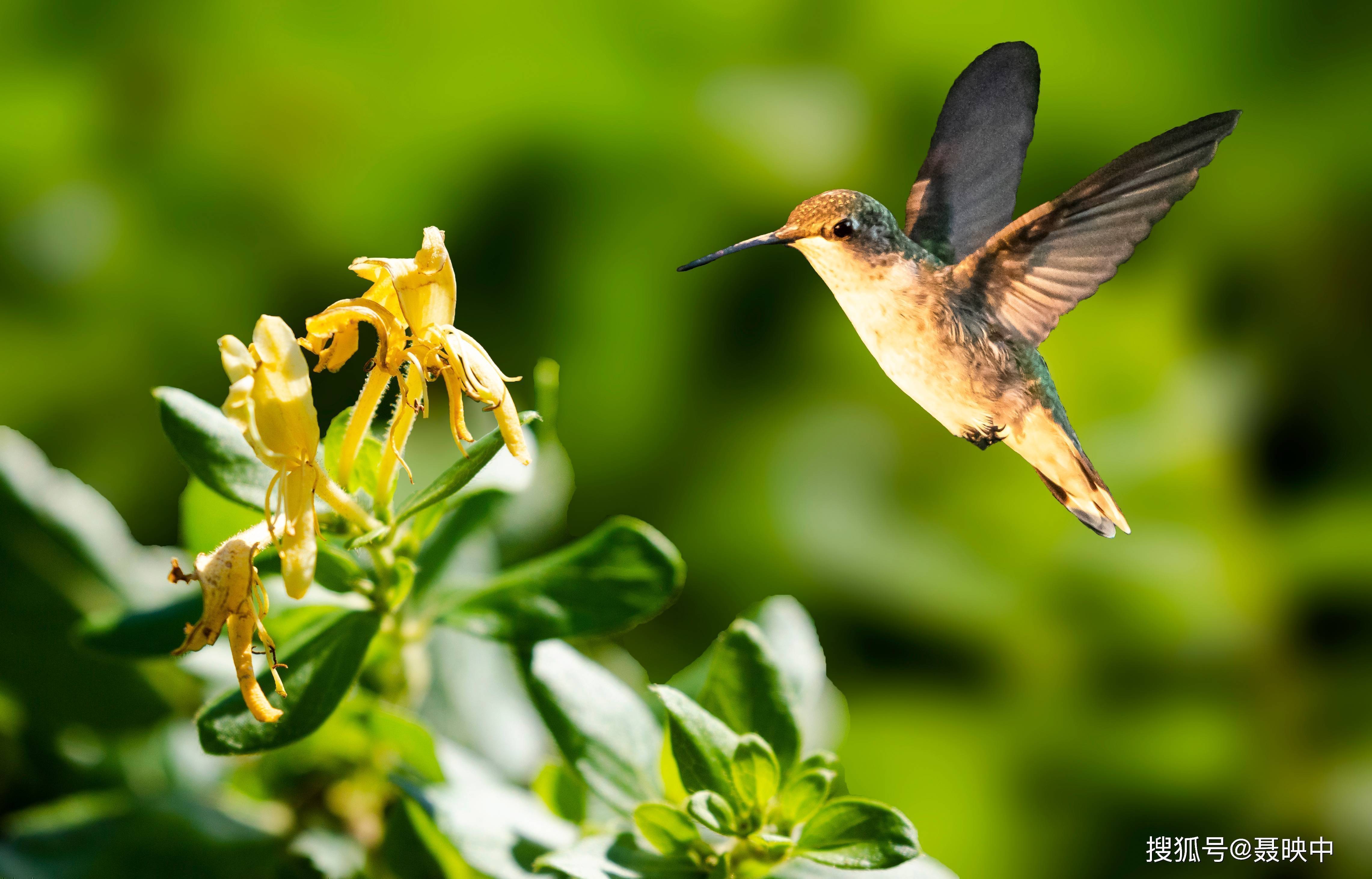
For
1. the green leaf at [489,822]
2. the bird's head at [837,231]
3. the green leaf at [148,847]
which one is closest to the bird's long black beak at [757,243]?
the bird's head at [837,231]

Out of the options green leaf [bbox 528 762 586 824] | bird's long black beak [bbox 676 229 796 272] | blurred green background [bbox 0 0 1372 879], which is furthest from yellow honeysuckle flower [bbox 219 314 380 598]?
blurred green background [bbox 0 0 1372 879]

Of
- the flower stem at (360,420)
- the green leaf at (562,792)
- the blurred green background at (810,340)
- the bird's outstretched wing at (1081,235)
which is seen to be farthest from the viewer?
the blurred green background at (810,340)

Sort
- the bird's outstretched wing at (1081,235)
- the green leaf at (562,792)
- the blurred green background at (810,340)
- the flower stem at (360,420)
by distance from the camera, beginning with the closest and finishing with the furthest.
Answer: the bird's outstretched wing at (1081,235) → the flower stem at (360,420) → the green leaf at (562,792) → the blurred green background at (810,340)

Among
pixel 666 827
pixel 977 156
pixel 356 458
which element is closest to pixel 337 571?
pixel 356 458

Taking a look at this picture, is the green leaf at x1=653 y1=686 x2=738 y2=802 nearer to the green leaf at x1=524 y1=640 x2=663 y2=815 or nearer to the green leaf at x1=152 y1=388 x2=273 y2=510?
the green leaf at x1=524 y1=640 x2=663 y2=815

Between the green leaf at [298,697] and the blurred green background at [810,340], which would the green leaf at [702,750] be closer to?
the green leaf at [298,697]

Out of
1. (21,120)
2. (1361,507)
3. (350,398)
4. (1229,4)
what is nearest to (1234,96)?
(1229,4)

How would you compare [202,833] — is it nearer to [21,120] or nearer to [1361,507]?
[21,120]
